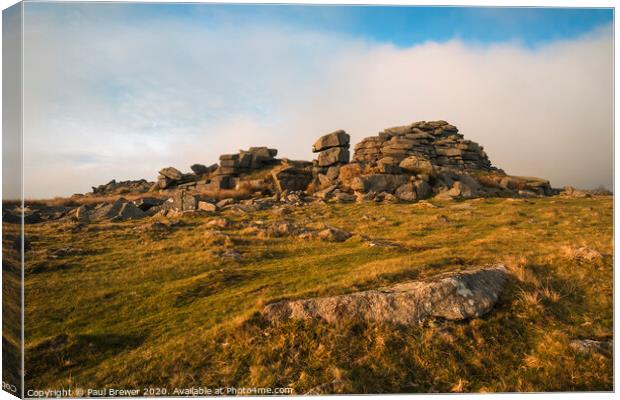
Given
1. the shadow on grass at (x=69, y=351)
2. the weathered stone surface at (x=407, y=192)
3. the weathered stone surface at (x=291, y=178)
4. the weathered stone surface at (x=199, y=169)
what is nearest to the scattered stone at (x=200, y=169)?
the weathered stone surface at (x=199, y=169)

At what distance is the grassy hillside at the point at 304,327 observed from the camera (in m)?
5.84

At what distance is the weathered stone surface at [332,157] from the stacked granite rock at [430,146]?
780 centimetres

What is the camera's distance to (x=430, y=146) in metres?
55.2

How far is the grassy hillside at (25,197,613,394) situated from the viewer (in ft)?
19.2

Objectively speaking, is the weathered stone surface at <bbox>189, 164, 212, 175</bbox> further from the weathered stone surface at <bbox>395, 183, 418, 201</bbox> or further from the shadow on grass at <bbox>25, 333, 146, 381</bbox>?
the shadow on grass at <bbox>25, 333, 146, 381</bbox>

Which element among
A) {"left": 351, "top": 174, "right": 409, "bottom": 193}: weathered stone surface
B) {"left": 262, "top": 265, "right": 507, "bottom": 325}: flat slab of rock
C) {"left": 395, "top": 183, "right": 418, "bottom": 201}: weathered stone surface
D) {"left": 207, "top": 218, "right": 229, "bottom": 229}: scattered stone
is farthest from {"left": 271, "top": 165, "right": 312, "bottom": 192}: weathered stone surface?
{"left": 262, "top": 265, "right": 507, "bottom": 325}: flat slab of rock

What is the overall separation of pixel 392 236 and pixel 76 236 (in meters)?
15.4

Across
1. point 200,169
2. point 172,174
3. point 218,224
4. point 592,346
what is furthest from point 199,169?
point 592,346

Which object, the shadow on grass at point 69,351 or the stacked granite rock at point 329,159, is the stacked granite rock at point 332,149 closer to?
the stacked granite rock at point 329,159

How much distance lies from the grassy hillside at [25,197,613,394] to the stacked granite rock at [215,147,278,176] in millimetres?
38832

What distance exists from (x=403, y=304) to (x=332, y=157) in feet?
119

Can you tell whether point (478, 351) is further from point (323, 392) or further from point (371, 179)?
point (371, 179)

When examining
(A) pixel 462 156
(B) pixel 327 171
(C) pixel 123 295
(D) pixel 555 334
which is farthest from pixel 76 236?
(A) pixel 462 156

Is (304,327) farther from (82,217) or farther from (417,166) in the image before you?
(417,166)
